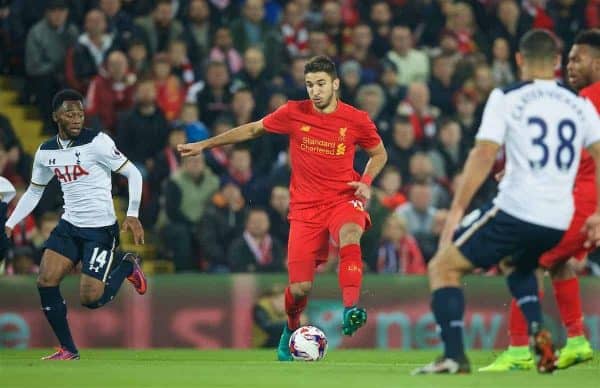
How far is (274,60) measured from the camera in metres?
A: 20.5

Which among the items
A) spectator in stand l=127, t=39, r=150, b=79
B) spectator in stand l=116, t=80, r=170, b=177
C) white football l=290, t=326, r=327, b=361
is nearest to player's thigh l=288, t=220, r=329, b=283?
white football l=290, t=326, r=327, b=361

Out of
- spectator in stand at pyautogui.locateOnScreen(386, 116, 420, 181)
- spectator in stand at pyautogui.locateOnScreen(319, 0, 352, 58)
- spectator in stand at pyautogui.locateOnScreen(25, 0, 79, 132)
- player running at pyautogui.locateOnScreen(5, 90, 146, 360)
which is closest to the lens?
player running at pyautogui.locateOnScreen(5, 90, 146, 360)

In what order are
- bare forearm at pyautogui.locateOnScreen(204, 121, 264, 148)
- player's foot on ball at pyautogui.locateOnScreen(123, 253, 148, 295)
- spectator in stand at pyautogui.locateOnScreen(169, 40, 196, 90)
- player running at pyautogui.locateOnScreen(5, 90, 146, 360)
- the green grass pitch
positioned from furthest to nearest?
spectator in stand at pyautogui.locateOnScreen(169, 40, 196, 90)
player's foot on ball at pyautogui.locateOnScreen(123, 253, 148, 295)
player running at pyautogui.locateOnScreen(5, 90, 146, 360)
bare forearm at pyautogui.locateOnScreen(204, 121, 264, 148)
the green grass pitch

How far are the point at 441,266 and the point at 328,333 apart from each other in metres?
8.12

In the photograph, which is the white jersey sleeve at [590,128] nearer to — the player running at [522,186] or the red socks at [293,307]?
the player running at [522,186]

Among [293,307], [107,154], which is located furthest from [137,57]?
[293,307]

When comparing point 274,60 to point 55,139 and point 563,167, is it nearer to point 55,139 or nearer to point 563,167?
point 55,139

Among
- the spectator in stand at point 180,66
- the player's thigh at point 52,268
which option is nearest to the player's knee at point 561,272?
the player's thigh at point 52,268

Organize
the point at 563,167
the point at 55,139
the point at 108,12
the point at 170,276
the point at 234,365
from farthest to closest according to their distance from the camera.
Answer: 1. the point at 108,12
2. the point at 170,276
3. the point at 55,139
4. the point at 234,365
5. the point at 563,167

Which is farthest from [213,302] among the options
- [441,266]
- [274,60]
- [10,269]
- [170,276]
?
[441,266]

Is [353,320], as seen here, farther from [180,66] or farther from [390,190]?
[180,66]

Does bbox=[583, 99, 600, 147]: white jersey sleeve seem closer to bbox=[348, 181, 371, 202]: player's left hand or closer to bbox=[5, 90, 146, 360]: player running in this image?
bbox=[348, 181, 371, 202]: player's left hand

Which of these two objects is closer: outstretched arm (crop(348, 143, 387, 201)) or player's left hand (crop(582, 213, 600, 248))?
player's left hand (crop(582, 213, 600, 248))

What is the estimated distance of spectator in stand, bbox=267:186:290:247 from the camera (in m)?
18.3
